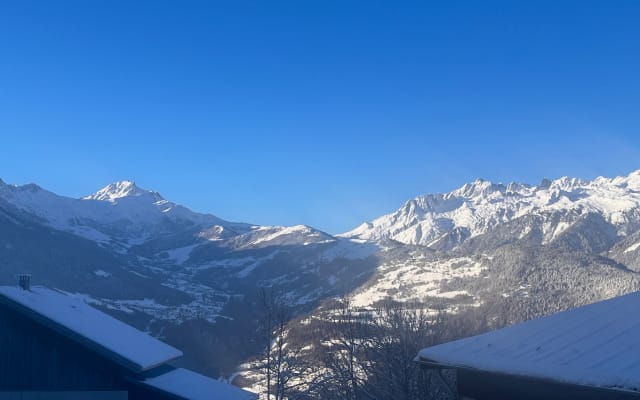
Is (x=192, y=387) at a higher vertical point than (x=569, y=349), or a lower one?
lower

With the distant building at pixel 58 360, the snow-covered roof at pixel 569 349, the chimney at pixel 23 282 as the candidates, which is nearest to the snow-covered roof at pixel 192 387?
the distant building at pixel 58 360

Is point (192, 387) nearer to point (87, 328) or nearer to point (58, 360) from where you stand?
point (87, 328)

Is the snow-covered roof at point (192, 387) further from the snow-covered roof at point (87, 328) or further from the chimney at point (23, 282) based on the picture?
the chimney at point (23, 282)

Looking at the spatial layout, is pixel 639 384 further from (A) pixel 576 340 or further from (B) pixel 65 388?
(B) pixel 65 388

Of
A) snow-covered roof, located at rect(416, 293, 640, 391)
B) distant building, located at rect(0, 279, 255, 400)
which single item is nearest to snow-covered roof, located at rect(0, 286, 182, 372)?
distant building, located at rect(0, 279, 255, 400)

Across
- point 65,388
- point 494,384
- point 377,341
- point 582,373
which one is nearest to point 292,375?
point 377,341

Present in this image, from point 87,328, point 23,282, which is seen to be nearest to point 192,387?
point 87,328
